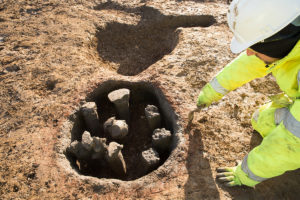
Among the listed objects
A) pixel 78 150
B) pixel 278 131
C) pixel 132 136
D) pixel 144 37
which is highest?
pixel 278 131

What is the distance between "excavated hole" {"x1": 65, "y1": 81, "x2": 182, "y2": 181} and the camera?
276 cm

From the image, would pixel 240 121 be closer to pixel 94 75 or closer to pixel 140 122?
pixel 140 122

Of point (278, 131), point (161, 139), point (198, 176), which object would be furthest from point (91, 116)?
point (278, 131)

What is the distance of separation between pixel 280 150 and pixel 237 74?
0.95 m

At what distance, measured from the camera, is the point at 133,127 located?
10.7ft

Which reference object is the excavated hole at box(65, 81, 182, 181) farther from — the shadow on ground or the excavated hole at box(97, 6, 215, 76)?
the excavated hole at box(97, 6, 215, 76)

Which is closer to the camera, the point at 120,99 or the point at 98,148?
the point at 98,148

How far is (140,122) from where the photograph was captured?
3.29 m

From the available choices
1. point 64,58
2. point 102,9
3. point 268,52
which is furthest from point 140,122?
point 102,9

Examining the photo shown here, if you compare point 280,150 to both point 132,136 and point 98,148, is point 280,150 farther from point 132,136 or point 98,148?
point 132,136

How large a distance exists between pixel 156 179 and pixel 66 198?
0.91m

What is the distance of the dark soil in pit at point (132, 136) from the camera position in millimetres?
2764

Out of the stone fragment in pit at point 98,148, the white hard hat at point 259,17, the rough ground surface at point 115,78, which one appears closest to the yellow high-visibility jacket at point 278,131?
the white hard hat at point 259,17

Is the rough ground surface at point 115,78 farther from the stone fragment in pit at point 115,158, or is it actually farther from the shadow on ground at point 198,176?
the stone fragment in pit at point 115,158
